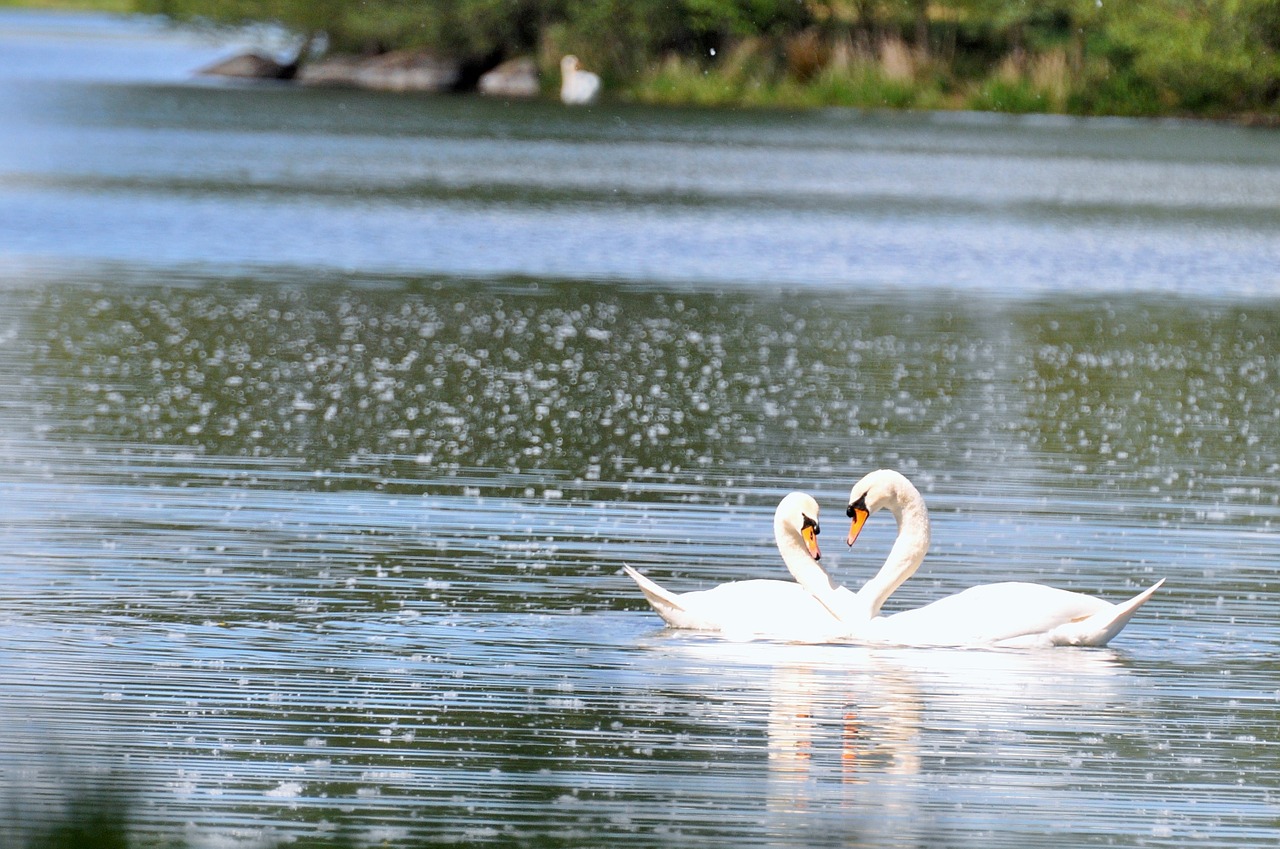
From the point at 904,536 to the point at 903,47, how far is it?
229 feet

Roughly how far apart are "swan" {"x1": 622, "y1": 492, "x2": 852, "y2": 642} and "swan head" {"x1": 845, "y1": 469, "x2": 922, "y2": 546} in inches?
11.1

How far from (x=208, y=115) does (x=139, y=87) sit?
54.2 ft

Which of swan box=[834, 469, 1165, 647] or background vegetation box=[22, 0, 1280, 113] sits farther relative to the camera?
background vegetation box=[22, 0, 1280, 113]

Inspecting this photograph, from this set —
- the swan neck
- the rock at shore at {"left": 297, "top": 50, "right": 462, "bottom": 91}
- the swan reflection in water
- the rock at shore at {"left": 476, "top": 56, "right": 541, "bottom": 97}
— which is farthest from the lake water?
the rock at shore at {"left": 297, "top": 50, "right": 462, "bottom": 91}

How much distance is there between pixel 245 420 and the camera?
1730 cm

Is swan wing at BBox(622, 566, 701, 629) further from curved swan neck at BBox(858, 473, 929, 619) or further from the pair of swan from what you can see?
curved swan neck at BBox(858, 473, 929, 619)

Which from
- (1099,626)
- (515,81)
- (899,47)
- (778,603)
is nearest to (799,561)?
(778,603)

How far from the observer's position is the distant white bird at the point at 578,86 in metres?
78.9

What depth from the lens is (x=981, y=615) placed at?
10.9 metres

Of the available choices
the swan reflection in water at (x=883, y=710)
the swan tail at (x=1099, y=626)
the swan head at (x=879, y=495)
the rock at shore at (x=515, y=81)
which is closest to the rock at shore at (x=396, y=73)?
the rock at shore at (x=515, y=81)

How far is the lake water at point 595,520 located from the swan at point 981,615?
0.16 meters

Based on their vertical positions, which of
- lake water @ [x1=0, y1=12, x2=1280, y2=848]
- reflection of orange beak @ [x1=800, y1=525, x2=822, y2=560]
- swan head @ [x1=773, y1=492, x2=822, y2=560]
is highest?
swan head @ [x1=773, y1=492, x2=822, y2=560]

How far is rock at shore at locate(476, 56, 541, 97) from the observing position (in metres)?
86.8

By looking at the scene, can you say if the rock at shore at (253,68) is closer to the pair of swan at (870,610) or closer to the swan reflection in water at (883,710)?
the pair of swan at (870,610)
